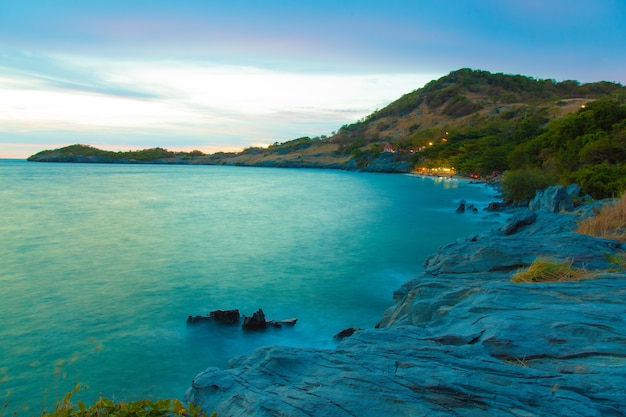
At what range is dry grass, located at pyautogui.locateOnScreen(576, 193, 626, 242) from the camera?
14.1 metres

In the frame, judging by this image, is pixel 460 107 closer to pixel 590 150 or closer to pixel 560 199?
pixel 590 150

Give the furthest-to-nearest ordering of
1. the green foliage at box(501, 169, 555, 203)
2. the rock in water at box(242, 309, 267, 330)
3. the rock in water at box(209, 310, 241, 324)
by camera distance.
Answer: the green foliage at box(501, 169, 555, 203)
the rock in water at box(209, 310, 241, 324)
the rock in water at box(242, 309, 267, 330)

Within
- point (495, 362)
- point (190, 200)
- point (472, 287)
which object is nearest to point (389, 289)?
point (472, 287)

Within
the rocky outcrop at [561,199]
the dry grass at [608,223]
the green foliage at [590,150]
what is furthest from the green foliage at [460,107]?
the dry grass at [608,223]

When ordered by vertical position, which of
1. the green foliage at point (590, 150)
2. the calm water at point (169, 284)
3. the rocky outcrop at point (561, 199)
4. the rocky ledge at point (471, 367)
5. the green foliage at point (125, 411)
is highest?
the green foliage at point (590, 150)

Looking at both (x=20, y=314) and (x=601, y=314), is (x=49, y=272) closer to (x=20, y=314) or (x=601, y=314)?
(x=20, y=314)

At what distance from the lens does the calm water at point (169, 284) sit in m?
11.6

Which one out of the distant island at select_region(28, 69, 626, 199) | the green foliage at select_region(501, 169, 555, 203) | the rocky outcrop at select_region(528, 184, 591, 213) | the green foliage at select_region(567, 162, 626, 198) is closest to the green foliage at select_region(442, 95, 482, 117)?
the distant island at select_region(28, 69, 626, 199)

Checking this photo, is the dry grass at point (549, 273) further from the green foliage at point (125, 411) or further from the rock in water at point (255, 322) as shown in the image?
the green foliage at point (125, 411)

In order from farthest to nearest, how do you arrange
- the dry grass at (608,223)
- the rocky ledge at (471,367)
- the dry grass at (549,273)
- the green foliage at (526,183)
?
1. the green foliage at (526,183)
2. the dry grass at (608,223)
3. the dry grass at (549,273)
4. the rocky ledge at (471,367)

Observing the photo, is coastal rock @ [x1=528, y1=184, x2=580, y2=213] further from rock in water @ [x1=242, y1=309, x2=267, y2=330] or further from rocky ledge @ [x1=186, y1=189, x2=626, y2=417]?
rock in water @ [x1=242, y1=309, x2=267, y2=330]

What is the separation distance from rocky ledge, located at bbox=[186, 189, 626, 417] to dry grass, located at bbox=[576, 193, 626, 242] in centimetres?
608

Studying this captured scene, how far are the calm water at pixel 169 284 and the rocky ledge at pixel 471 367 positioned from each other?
543 cm

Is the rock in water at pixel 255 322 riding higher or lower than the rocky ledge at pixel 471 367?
lower
